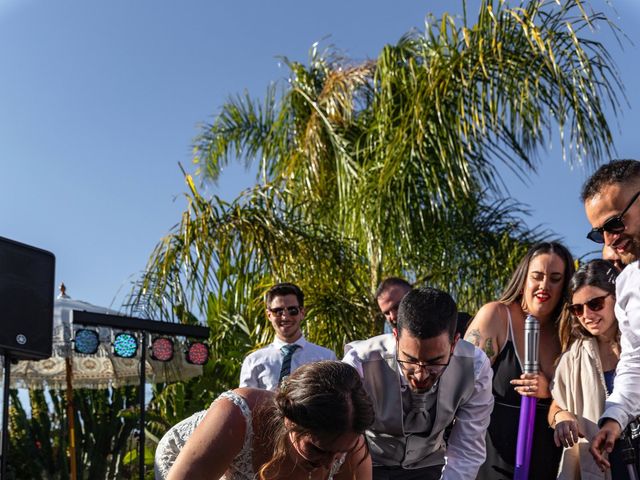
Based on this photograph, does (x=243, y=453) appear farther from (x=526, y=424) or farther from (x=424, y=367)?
(x=526, y=424)

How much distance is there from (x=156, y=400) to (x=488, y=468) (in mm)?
6744

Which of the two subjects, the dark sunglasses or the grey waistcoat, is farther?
the dark sunglasses

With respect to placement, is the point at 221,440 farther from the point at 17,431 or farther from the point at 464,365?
the point at 17,431

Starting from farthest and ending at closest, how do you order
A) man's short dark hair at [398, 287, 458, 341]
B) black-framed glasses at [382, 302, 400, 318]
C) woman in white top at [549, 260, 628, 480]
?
black-framed glasses at [382, 302, 400, 318] < woman in white top at [549, 260, 628, 480] < man's short dark hair at [398, 287, 458, 341]

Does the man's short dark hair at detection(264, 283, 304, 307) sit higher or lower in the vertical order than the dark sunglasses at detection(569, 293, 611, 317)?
higher

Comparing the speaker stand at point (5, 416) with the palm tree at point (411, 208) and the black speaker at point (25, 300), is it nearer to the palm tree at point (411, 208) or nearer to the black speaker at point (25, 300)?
the black speaker at point (25, 300)

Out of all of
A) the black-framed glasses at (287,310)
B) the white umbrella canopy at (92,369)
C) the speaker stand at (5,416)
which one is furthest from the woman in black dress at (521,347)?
the white umbrella canopy at (92,369)

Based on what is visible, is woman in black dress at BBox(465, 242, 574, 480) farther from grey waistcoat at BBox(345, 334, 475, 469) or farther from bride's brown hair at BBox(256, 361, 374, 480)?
bride's brown hair at BBox(256, 361, 374, 480)

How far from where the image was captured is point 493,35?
8680mm

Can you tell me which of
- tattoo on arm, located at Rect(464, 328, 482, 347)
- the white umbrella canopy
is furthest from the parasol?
tattoo on arm, located at Rect(464, 328, 482, 347)

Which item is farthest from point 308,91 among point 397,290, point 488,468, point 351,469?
point 351,469

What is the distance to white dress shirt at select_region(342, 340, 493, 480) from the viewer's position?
3635mm

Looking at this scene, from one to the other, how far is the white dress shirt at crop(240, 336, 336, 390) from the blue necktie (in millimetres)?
19

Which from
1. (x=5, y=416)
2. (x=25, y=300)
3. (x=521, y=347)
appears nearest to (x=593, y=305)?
(x=521, y=347)
